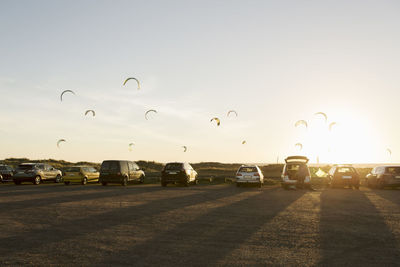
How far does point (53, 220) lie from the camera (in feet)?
33.1

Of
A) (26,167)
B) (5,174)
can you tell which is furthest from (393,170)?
(5,174)

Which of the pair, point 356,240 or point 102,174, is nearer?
point 356,240

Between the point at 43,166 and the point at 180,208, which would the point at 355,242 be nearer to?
the point at 180,208

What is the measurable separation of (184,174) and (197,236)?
17.0m

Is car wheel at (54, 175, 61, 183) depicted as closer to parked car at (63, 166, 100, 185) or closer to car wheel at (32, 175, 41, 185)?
car wheel at (32, 175, 41, 185)

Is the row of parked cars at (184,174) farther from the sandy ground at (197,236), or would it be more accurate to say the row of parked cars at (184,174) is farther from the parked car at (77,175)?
the sandy ground at (197,236)

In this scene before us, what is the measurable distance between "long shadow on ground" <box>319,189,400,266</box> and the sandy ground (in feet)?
0.06

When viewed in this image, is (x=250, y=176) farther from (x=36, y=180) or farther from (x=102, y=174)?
(x=36, y=180)

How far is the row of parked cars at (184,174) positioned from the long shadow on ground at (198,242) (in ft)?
39.3

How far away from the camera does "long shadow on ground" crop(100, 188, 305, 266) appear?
6098 mm

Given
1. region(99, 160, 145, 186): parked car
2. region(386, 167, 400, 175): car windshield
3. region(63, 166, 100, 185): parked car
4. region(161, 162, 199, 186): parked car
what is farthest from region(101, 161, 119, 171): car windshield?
region(386, 167, 400, 175): car windshield

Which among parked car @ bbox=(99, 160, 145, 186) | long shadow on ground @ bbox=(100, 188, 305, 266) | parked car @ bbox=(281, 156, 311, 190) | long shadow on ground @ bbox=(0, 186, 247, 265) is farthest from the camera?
parked car @ bbox=(99, 160, 145, 186)

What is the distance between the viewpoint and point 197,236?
26.3 feet

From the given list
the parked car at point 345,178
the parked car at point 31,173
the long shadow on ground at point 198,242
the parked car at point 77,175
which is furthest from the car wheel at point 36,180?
the parked car at point 345,178
